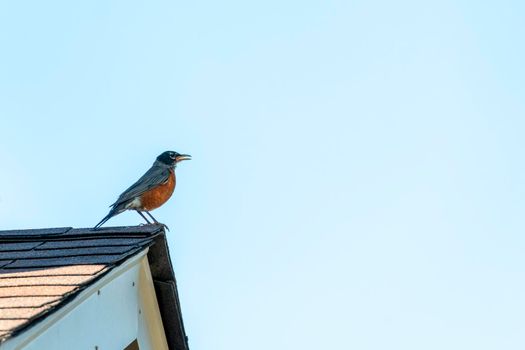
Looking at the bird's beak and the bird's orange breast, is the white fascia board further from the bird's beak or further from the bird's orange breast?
the bird's beak

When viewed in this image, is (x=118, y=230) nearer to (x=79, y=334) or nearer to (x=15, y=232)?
(x=15, y=232)

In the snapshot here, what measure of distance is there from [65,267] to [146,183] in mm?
4883

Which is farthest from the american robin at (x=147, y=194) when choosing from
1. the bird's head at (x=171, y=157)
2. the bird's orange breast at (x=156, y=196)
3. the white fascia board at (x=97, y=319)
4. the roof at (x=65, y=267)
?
the white fascia board at (x=97, y=319)

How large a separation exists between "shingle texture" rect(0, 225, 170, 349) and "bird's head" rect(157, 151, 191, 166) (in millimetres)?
4530

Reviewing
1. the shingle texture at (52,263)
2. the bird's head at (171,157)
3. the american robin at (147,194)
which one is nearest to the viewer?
the shingle texture at (52,263)

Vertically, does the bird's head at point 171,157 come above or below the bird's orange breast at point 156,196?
above

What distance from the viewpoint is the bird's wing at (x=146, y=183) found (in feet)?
27.8

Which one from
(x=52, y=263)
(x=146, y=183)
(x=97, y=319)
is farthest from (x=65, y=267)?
A: (x=146, y=183)

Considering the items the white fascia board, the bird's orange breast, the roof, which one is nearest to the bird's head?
the bird's orange breast

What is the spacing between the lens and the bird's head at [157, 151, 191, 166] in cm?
939

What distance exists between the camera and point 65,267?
3.79 m

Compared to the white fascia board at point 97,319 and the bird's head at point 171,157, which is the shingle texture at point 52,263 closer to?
the white fascia board at point 97,319

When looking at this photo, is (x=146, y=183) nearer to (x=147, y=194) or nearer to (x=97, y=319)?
(x=147, y=194)

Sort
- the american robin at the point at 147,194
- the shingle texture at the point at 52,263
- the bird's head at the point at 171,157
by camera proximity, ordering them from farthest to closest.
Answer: the bird's head at the point at 171,157
the american robin at the point at 147,194
the shingle texture at the point at 52,263
